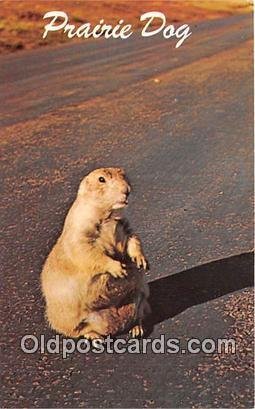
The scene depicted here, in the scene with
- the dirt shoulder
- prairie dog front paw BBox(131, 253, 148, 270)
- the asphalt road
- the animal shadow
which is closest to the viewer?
the asphalt road

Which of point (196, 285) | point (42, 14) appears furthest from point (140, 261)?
point (42, 14)

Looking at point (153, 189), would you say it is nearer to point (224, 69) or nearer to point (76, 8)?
point (76, 8)

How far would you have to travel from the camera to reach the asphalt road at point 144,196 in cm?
355

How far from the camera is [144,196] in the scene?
6.32m

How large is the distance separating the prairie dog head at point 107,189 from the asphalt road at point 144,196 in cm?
86

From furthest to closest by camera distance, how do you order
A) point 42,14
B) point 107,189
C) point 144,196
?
1. point 42,14
2. point 144,196
3. point 107,189

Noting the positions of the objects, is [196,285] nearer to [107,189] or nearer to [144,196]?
[107,189]

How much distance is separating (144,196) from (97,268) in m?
2.73

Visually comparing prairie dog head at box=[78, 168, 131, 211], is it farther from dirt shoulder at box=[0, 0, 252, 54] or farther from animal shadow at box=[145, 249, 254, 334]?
dirt shoulder at box=[0, 0, 252, 54]

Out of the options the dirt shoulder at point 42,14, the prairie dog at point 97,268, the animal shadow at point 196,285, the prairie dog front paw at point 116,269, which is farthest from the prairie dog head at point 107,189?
the dirt shoulder at point 42,14

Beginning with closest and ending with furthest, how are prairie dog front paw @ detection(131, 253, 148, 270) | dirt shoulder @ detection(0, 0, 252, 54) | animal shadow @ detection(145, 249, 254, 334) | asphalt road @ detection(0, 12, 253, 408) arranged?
asphalt road @ detection(0, 12, 253, 408) < prairie dog front paw @ detection(131, 253, 148, 270) < animal shadow @ detection(145, 249, 254, 334) < dirt shoulder @ detection(0, 0, 252, 54)

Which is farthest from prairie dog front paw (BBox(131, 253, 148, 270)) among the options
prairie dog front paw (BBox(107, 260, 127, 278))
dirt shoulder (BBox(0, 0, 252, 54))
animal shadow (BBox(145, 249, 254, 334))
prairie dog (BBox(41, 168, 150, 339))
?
dirt shoulder (BBox(0, 0, 252, 54))

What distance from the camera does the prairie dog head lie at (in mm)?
3564

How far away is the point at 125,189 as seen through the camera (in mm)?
3564
